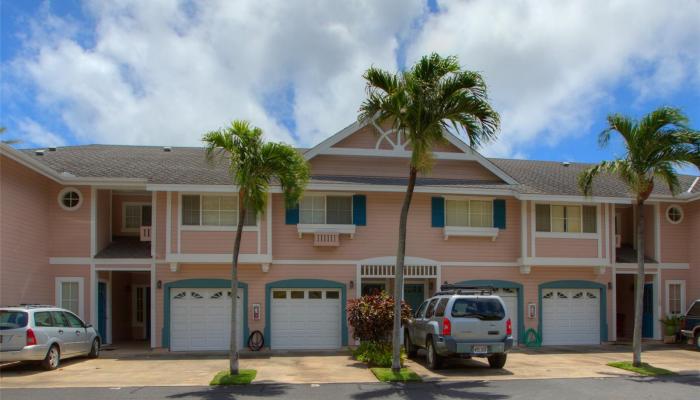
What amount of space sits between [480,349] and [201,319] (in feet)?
30.6

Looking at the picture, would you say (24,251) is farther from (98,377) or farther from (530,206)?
(530,206)

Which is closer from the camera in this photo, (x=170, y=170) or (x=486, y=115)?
(x=486, y=115)

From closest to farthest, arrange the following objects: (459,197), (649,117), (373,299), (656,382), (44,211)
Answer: (656,382) < (649,117) < (373,299) < (44,211) < (459,197)

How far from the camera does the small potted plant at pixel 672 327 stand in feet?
71.9

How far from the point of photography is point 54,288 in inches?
792

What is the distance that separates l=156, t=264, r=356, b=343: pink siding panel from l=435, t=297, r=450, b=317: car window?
532 cm

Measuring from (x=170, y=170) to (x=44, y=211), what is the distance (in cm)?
392

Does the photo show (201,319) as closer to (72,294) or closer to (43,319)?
(72,294)

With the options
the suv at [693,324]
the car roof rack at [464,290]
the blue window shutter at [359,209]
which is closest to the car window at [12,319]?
the blue window shutter at [359,209]

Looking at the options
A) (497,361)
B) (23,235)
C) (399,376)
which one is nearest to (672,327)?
(497,361)

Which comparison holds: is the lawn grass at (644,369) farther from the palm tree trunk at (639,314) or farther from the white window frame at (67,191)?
the white window frame at (67,191)

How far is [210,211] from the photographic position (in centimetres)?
2025

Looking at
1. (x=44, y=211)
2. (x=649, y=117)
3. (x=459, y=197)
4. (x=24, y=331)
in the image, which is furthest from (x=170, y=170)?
(x=649, y=117)

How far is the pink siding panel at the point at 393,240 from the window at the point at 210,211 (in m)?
1.23
